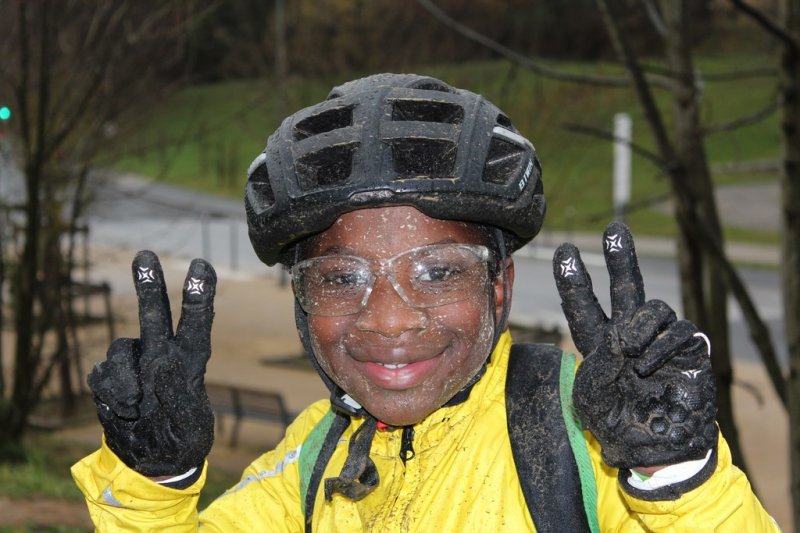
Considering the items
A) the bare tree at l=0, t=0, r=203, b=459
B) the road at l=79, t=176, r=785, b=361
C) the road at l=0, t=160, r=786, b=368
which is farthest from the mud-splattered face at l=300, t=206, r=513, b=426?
the road at l=79, t=176, r=785, b=361

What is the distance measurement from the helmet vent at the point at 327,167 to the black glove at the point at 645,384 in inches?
28.5

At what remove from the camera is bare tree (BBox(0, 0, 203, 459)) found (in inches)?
302

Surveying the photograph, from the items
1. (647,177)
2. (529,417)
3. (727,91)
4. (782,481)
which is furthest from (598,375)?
(727,91)

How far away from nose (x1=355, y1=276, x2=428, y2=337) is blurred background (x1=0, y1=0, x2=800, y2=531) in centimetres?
207

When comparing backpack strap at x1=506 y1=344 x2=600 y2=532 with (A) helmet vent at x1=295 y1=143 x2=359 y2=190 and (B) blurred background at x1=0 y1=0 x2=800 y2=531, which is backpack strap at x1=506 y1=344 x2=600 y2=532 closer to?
(A) helmet vent at x1=295 y1=143 x2=359 y2=190

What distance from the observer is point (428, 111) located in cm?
253

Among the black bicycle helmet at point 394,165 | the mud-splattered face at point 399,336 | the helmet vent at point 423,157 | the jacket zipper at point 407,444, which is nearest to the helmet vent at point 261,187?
the black bicycle helmet at point 394,165

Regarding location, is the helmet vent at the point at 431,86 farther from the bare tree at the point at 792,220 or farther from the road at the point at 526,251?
the road at the point at 526,251

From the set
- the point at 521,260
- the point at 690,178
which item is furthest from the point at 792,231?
the point at 521,260

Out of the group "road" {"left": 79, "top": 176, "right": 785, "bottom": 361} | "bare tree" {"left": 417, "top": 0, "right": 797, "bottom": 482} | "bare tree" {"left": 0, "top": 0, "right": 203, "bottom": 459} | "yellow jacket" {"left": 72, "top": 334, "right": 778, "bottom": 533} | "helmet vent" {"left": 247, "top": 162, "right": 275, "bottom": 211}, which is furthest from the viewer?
"road" {"left": 79, "top": 176, "right": 785, "bottom": 361}

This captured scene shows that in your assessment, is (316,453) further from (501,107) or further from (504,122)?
(501,107)

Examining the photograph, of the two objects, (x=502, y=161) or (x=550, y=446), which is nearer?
(x=550, y=446)

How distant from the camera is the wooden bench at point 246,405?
30.9 feet

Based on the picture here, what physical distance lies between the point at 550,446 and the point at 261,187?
1.02 metres
